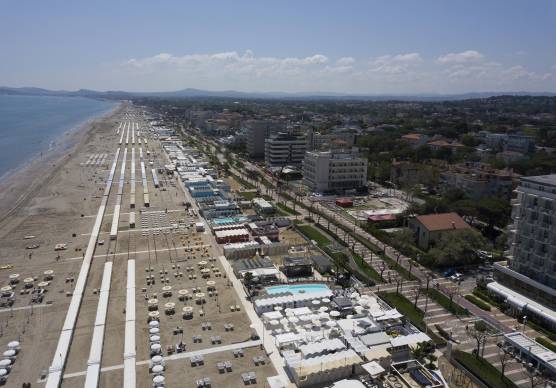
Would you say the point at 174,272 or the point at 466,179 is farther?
the point at 466,179

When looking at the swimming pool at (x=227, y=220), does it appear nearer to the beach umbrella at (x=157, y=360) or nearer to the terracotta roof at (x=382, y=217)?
the terracotta roof at (x=382, y=217)

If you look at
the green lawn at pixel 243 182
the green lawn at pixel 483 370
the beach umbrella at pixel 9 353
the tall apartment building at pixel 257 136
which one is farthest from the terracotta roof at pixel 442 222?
the tall apartment building at pixel 257 136

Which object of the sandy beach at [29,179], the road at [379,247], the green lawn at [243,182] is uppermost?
the sandy beach at [29,179]

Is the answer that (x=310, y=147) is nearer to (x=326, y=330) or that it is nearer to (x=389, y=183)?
(x=389, y=183)

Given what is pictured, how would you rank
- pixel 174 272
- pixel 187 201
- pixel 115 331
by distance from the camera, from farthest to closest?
pixel 187 201, pixel 174 272, pixel 115 331

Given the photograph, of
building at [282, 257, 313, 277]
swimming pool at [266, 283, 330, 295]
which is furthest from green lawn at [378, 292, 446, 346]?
building at [282, 257, 313, 277]

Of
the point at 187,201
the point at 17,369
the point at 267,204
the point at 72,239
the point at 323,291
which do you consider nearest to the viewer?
the point at 17,369

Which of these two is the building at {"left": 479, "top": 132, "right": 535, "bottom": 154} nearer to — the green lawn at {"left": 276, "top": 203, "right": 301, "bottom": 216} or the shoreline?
the green lawn at {"left": 276, "top": 203, "right": 301, "bottom": 216}

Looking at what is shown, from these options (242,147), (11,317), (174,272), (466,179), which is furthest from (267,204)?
(242,147)
